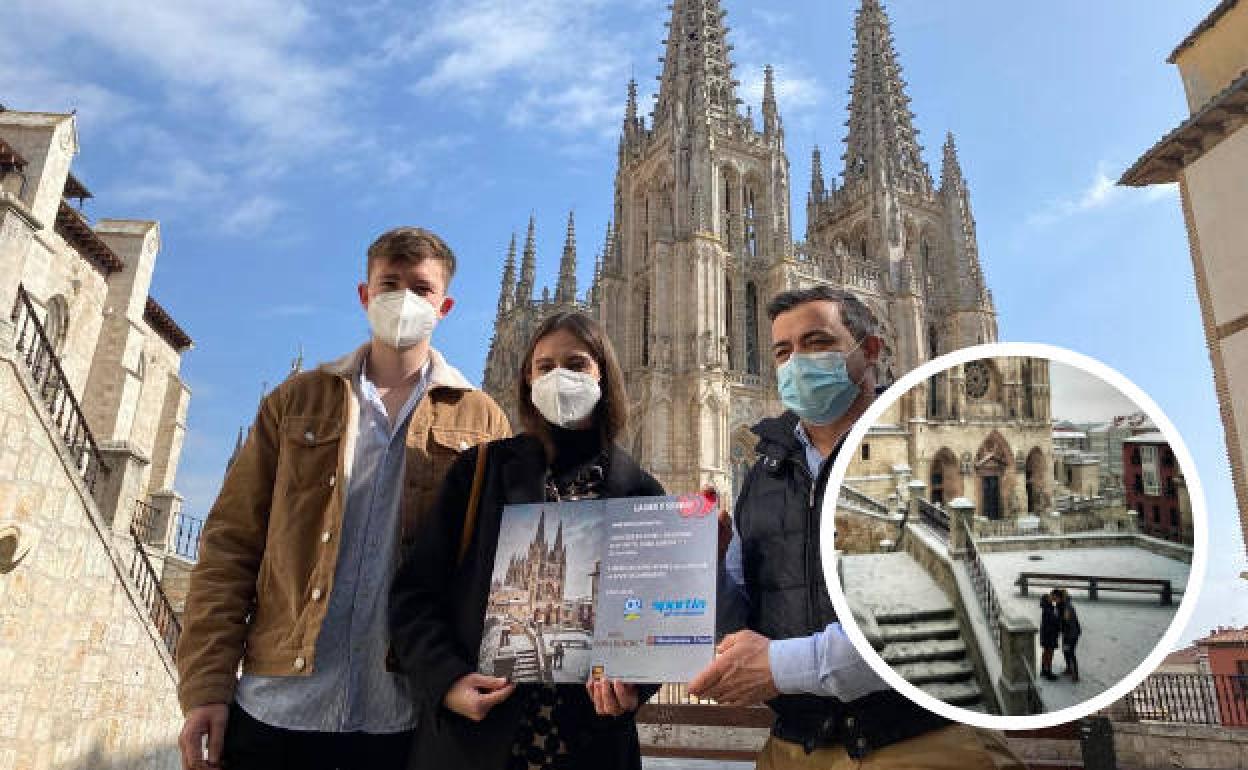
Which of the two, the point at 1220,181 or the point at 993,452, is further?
the point at 1220,181

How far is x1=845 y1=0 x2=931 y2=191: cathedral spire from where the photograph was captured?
138 ft

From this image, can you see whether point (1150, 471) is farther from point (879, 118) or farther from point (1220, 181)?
point (879, 118)

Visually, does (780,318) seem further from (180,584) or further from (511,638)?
(180,584)

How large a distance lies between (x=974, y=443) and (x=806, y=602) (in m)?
0.58

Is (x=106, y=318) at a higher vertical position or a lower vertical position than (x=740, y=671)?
higher

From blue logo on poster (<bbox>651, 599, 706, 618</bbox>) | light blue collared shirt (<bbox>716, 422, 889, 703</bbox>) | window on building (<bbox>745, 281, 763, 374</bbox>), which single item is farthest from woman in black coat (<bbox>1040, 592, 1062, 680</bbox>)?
window on building (<bbox>745, 281, 763, 374</bbox>)

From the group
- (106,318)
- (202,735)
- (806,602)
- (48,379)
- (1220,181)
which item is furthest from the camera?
(106,318)

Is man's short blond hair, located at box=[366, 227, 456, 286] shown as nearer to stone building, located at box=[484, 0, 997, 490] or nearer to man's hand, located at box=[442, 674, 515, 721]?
man's hand, located at box=[442, 674, 515, 721]

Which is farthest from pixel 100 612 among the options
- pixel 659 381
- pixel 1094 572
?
pixel 659 381

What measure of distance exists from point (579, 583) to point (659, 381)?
1095 inches

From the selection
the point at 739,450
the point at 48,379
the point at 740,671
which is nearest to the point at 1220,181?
the point at 740,671

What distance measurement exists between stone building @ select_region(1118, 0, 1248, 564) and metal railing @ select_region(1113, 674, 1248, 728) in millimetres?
3955

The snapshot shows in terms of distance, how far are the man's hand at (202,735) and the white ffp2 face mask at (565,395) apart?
1368mm

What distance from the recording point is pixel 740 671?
180 centimetres
